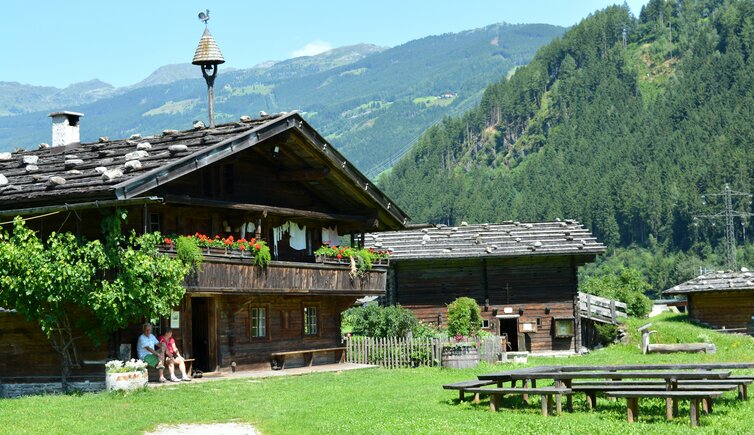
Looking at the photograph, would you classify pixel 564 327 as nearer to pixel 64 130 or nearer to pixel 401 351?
pixel 401 351

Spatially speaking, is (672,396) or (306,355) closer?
(672,396)

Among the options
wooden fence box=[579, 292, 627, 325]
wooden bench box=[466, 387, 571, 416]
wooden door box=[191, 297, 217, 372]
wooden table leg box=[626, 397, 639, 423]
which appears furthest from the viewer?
wooden fence box=[579, 292, 627, 325]

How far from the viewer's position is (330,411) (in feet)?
72.6

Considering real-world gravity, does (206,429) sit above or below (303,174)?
below

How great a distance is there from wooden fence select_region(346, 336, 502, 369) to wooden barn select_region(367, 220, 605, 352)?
13.3m

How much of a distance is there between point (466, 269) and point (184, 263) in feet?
84.7

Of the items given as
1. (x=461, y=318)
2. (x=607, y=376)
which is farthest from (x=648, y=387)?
(x=461, y=318)

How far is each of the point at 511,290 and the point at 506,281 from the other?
464 mm

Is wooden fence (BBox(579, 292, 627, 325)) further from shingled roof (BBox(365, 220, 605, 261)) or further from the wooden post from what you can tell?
the wooden post

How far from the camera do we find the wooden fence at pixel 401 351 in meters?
Result: 36.4

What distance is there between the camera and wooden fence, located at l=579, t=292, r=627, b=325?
51.7 meters

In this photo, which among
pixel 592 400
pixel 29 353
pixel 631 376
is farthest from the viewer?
pixel 29 353

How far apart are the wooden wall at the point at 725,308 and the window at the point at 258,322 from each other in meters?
28.8

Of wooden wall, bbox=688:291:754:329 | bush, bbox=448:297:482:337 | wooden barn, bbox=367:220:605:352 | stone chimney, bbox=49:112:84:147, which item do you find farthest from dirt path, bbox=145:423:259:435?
wooden wall, bbox=688:291:754:329
